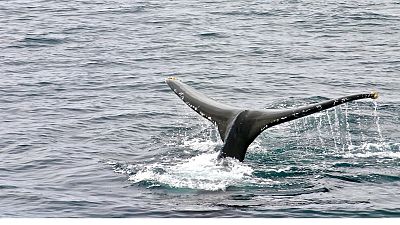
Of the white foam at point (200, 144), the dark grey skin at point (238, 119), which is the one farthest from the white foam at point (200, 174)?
the white foam at point (200, 144)

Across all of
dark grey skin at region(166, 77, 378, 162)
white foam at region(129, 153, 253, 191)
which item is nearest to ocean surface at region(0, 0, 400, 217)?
white foam at region(129, 153, 253, 191)

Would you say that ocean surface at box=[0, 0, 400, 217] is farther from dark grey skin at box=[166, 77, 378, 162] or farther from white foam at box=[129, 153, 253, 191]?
dark grey skin at box=[166, 77, 378, 162]

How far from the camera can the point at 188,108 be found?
19391mm

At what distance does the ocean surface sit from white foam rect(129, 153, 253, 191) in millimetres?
28

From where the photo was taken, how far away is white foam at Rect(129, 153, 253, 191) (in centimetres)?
1233

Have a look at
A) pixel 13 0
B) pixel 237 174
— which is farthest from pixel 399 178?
pixel 13 0

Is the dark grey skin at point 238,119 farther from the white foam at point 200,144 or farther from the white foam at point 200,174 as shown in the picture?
the white foam at point 200,144

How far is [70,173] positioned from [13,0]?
84.5 ft

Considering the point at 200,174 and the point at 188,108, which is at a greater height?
the point at 200,174

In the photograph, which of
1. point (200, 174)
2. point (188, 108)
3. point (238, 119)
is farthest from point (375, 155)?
point (188, 108)

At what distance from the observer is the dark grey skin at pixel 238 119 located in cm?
1227

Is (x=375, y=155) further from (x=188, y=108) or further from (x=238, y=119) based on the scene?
(x=188, y=108)

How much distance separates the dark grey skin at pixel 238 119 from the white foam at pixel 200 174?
204 mm

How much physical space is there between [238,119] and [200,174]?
3.04 ft
